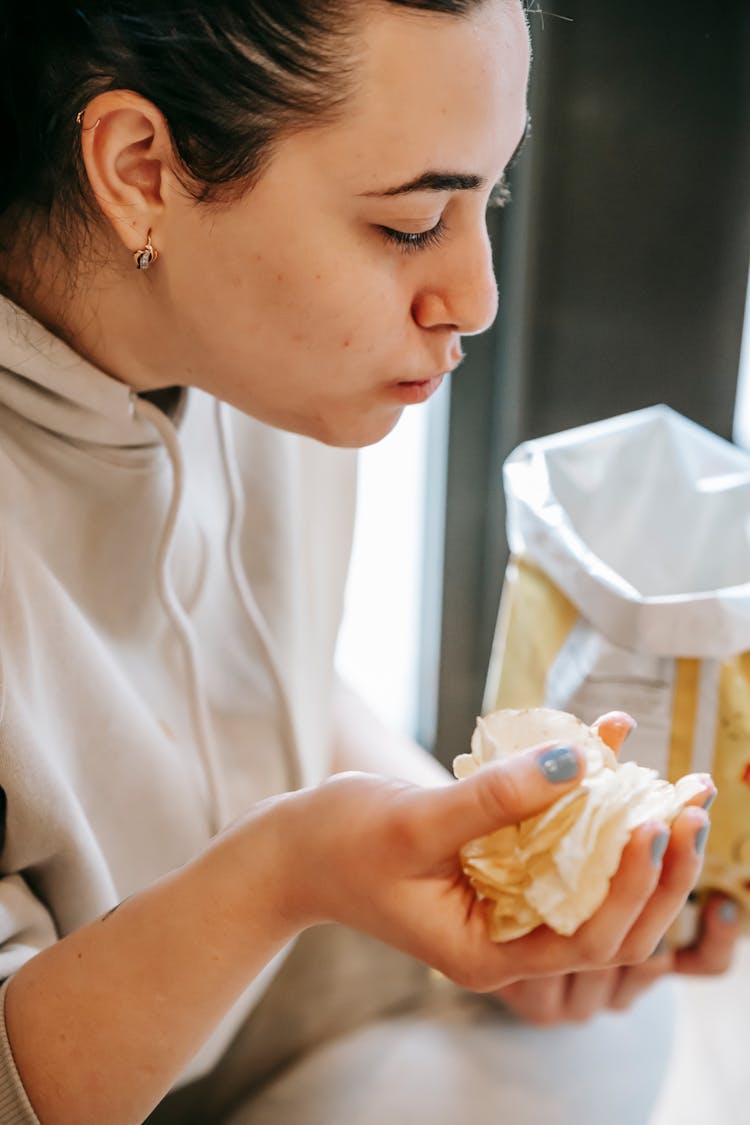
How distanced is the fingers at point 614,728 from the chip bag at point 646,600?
23 cm

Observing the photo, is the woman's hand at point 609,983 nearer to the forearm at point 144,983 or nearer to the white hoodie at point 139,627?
the white hoodie at point 139,627

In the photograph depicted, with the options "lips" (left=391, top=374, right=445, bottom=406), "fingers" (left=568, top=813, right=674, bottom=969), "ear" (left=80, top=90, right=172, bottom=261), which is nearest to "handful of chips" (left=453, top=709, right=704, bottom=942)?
"fingers" (left=568, top=813, right=674, bottom=969)

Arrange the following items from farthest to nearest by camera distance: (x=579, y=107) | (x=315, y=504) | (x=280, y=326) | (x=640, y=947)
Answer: (x=579, y=107) → (x=315, y=504) → (x=280, y=326) → (x=640, y=947)

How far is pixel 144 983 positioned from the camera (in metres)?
0.63

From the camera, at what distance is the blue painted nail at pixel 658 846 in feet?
1.80

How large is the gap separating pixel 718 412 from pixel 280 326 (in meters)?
0.71

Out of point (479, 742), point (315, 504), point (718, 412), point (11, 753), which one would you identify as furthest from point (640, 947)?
point (718, 412)

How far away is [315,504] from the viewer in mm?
996

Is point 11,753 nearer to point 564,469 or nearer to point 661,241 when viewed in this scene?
point 564,469

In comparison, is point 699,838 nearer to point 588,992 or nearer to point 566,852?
point 566,852

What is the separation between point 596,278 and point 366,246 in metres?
0.64

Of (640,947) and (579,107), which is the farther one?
(579,107)

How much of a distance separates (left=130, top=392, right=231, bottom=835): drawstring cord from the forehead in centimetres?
22

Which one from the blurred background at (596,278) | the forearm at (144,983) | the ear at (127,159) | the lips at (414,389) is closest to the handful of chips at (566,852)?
the forearm at (144,983)
